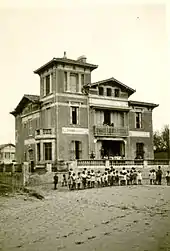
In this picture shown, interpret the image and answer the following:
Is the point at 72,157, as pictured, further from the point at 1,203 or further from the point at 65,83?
the point at 1,203

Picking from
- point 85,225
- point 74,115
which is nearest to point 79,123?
point 74,115

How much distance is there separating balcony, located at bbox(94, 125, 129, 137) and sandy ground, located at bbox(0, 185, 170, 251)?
600 cm

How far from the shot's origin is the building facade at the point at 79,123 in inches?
324

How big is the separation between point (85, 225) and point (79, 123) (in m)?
6.26

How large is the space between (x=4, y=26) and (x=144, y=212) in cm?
154

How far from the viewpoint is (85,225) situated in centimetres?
243

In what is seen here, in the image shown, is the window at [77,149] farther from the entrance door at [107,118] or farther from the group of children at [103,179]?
the group of children at [103,179]

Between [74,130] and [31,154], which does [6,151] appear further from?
[31,154]

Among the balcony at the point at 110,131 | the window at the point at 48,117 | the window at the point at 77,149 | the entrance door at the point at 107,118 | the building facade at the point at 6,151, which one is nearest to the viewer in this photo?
the building facade at the point at 6,151

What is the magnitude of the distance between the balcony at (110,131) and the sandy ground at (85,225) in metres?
6.00

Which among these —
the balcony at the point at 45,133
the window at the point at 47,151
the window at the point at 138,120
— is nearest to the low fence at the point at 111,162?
the balcony at the point at 45,133

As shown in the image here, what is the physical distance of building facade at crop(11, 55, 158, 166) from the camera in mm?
8234

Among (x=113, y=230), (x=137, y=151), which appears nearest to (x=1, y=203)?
(x=113, y=230)

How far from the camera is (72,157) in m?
8.48
